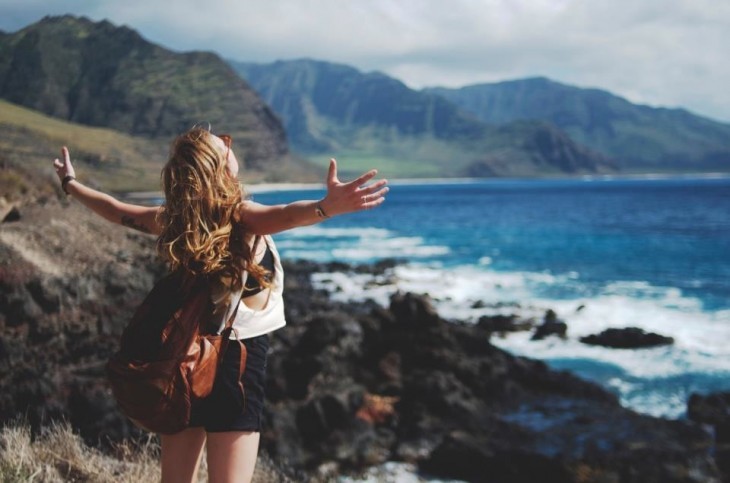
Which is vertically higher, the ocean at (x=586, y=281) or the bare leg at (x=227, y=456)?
the bare leg at (x=227, y=456)

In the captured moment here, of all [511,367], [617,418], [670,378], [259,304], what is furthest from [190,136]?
[670,378]

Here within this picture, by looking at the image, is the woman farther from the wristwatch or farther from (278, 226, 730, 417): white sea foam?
(278, 226, 730, 417): white sea foam

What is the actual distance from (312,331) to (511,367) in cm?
485

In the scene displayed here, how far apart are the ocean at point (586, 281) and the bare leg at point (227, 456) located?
12601mm

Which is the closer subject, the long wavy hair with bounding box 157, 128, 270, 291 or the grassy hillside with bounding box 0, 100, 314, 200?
the long wavy hair with bounding box 157, 128, 270, 291

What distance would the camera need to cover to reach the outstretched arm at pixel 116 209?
3.16 metres

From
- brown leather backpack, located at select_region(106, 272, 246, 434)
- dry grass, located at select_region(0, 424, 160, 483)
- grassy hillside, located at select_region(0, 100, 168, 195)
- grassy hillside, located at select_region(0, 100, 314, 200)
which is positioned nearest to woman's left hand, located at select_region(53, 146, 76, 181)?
brown leather backpack, located at select_region(106, 272, 246, 434)

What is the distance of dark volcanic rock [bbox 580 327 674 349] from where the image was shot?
18.3 m

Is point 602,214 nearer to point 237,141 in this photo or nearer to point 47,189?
point 47,189

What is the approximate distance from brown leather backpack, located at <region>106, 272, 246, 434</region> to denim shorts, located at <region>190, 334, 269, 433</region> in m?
0.05

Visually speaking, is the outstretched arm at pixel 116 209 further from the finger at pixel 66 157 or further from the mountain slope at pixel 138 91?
the mountain slope at pixel 138 91

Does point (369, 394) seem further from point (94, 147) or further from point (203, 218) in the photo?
point (94, 147)

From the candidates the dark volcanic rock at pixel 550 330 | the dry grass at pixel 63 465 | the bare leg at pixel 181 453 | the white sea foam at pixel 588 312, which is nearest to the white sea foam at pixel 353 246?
the white sea foam at pixel 588 312

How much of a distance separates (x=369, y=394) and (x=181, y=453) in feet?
32.9
